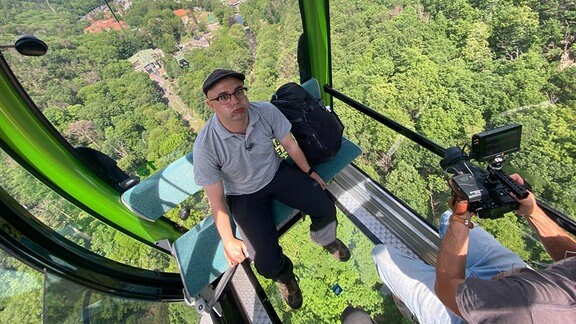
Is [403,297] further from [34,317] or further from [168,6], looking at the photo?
[168,6]

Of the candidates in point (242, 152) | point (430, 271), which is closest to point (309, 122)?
point (242, 152)

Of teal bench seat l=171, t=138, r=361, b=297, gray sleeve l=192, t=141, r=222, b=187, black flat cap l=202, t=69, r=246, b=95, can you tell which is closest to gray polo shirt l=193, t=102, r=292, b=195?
gray sleeve l=192, t=141, r=222, b=187

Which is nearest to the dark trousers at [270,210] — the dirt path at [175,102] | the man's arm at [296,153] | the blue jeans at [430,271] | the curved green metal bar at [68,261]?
the man's arm at [296,153]

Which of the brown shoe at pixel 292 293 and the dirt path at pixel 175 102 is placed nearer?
the brown shoe at pixel 292 293

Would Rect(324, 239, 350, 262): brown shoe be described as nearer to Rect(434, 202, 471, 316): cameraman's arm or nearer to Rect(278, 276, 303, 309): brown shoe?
Rect(278, 276, 303, 309): brown shoe

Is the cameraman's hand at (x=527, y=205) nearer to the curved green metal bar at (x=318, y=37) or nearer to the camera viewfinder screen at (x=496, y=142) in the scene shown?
the camera viewfinder screen at (x=496, y=142)

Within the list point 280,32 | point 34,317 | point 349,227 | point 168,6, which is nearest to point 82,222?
point 34,317
